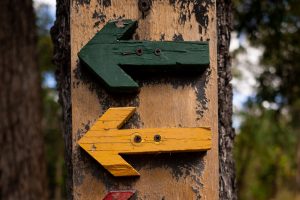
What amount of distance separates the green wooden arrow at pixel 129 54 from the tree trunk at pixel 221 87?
0.69ft

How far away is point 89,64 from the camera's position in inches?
66.8

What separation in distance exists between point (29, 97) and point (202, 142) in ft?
9.02

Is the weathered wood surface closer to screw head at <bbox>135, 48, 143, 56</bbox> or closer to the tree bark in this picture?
screw head at <bbox>135, 48, 143, 56</bbox>

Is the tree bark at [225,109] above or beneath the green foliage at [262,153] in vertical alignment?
above

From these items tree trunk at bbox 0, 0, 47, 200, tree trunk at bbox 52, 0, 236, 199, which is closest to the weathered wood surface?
tree trunk at bbox 52, 0, 236, 199

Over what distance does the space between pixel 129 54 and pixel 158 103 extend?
7.3 inches

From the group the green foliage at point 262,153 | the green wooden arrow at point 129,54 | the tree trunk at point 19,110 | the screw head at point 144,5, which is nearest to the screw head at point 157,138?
the green wooden arrow at point 129,54

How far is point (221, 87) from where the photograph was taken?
1939 millimetres

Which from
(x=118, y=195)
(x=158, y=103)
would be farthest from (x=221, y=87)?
(x=118, y=195)

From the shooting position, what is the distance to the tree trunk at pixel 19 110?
13.1 feet

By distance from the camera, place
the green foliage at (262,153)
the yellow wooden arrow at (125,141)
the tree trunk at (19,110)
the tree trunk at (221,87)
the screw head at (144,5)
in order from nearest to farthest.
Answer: the yellow wooden arrow at (125,141), the screw head at (144,5), the tree trunk at (221,87), the tree trunk at (19,110), the green foliage at (262,153)

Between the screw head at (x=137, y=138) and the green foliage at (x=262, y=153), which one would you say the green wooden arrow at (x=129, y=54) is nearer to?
the screw head at (x=137, y=138)

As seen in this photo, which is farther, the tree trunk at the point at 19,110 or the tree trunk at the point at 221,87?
the tree trunk at the point at 19,110

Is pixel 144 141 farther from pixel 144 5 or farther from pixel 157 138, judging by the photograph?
pixel 144 5
